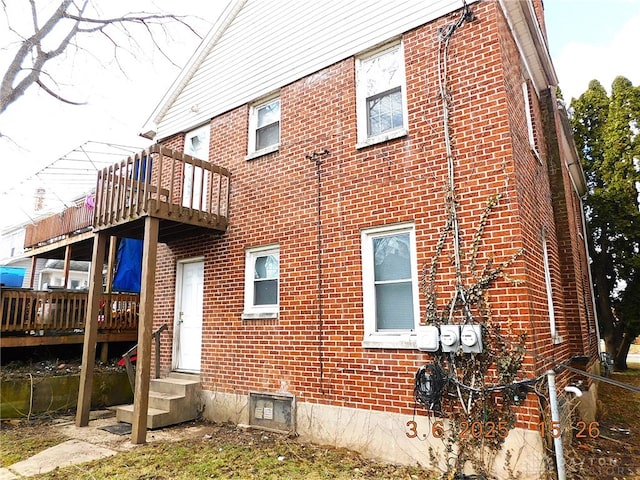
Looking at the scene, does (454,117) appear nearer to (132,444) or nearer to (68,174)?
(132,444)

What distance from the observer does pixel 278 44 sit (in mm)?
7742

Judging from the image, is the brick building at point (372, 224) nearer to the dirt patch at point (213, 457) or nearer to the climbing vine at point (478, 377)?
the climbing vine at point (478, 377)

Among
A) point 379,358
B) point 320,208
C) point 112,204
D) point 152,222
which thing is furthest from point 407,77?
point 112,204

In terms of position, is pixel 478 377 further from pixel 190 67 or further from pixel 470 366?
pixel 190 67

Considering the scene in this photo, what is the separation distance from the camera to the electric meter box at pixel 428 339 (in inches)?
189

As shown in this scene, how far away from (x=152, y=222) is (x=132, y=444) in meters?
3.33

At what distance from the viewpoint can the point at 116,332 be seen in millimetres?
9805

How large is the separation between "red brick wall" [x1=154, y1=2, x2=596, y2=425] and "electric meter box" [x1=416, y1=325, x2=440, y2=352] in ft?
0.79

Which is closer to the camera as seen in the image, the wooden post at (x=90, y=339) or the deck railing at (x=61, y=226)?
the wooden post at (x=90, y=339)

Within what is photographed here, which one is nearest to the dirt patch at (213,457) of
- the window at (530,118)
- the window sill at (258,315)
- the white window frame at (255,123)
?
the window sill at (258,315)

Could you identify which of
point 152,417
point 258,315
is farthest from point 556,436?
point 152,417

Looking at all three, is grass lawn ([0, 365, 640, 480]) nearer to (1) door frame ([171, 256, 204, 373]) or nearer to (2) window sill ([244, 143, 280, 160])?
(1) door frame ([171, 256, 204, 373])

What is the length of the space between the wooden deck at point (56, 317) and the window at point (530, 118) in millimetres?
8965

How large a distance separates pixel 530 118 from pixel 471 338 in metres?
4.51
